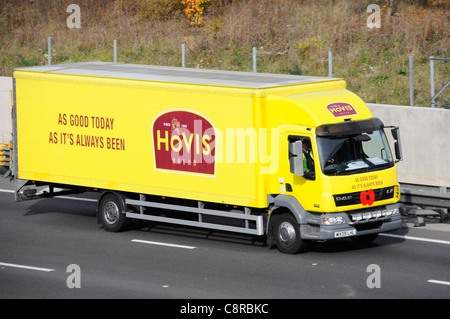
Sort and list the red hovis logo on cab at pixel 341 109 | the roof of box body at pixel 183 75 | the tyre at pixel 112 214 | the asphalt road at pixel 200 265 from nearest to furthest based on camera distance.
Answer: the asphalt road at pixel 200 265, the red hovis logo on cab at pixel 341 109, the roof of box body at pixel 183 75, the tyre at pixel 112 214

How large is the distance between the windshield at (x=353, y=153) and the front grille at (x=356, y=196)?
39 cm

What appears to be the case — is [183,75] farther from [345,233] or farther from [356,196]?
[345,233]

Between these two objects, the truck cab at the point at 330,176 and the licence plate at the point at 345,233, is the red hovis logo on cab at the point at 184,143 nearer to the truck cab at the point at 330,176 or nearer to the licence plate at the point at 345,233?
the truck cab at the point at 330,176

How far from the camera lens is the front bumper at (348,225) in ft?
53.4

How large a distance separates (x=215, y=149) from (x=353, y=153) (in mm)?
2519

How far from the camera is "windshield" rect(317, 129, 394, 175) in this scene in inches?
643

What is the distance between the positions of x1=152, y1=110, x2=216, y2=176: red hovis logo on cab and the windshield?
2.20 metres

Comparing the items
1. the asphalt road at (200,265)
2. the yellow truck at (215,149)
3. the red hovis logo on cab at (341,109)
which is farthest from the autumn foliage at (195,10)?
the red hovis logo on cab at (341,109)

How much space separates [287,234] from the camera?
16.9 meters

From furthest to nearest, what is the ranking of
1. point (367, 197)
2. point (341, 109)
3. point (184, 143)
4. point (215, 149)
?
point (184, 143), point (215, 149), point (341, 109), point (367, 197)

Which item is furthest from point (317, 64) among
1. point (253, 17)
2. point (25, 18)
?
point (25, 18)

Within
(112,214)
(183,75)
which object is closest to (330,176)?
(183,75)

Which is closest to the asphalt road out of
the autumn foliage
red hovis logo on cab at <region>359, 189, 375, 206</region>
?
red hovis logo on cab at <region>359, 189, 375, 206</region>
